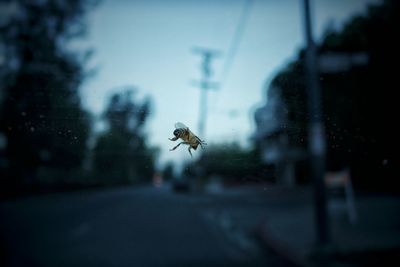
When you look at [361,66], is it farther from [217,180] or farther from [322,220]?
[217,180]

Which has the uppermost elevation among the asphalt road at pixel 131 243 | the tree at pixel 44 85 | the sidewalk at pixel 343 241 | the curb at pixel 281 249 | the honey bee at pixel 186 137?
the tree at pixel 44 85

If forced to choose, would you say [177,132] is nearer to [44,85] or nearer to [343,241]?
[44,85]

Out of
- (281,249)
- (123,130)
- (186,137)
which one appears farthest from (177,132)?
(281,249)

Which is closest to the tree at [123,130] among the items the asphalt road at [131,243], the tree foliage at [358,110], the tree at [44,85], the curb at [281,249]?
the tree at [44,85]

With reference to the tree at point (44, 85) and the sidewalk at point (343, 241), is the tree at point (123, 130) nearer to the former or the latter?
the tree at point (44, 85)

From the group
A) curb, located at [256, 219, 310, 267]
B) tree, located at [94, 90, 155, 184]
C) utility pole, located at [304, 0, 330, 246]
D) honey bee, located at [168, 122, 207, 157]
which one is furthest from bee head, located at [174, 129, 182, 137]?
curb, located at [256, 219, 310, 267]

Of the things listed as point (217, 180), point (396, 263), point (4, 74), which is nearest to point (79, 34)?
point (4, 74)
